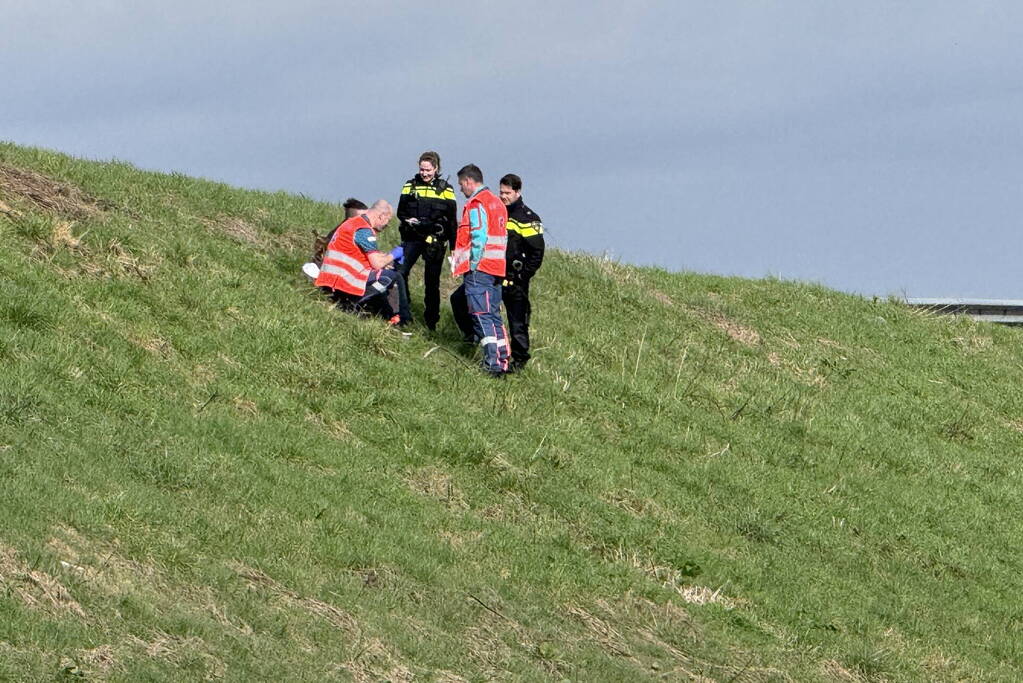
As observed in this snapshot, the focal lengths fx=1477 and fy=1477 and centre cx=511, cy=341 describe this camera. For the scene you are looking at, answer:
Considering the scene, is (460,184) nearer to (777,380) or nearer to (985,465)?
(777,380)

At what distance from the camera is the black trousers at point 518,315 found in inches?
631

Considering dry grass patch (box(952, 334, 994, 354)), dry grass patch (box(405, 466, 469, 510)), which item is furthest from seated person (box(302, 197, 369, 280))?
dry grass patch (box(952, 334, 994, 354))

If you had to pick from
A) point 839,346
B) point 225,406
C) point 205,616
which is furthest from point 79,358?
point 839,346

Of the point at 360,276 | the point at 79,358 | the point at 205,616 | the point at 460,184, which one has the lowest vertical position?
the point at 205,616

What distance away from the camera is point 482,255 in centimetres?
1552

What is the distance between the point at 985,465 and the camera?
1855 centimetres

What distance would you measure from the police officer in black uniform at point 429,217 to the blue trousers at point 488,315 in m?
1.08

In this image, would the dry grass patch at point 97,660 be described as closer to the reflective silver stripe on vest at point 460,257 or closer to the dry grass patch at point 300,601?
the dry grass patch at point 300,601

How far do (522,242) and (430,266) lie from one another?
4.70ft

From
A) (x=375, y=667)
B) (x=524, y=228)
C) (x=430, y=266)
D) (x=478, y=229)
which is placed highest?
(x=524, y=228)

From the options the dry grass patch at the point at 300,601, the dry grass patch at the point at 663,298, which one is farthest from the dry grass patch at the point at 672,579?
the dry grass patch at the point at 663,298

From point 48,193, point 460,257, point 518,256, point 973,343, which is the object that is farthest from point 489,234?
point 973,343

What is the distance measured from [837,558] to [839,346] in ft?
29.7

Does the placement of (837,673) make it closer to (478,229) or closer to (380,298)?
(478,229)
